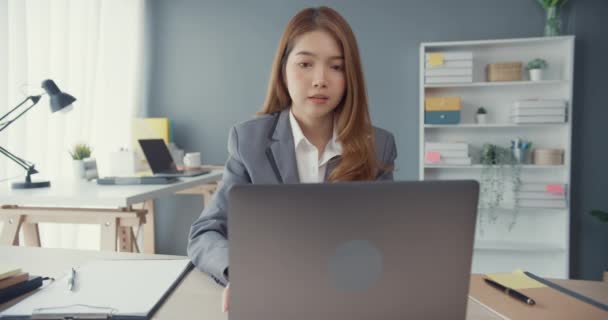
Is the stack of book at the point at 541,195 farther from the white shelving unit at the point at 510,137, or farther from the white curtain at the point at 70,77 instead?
the white curtain at the point at 70,77

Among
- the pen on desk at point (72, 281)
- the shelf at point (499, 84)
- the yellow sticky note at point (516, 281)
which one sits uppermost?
the shelf at point (499, 84)

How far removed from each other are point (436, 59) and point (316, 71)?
2161 mm

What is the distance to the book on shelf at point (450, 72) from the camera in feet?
9.90

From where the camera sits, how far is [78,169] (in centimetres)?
252

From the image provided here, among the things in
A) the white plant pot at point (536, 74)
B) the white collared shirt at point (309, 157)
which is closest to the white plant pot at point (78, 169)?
the white collared shirt at point (309, 157)

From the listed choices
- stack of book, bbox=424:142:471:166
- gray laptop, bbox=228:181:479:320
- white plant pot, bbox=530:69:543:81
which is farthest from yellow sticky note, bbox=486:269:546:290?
white plant pot, bbox=530:69:543:81

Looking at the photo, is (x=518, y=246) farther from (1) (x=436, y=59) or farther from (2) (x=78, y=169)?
(2) (x=78, y=169)

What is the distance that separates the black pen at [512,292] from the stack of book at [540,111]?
2435 millimetres

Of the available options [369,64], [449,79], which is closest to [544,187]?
[449,79]

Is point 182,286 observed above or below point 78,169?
below

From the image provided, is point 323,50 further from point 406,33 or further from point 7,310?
point 406,33

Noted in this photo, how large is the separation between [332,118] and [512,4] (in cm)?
263

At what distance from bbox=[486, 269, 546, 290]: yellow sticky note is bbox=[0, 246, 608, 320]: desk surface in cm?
6

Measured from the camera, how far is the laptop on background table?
2559 millimetres
